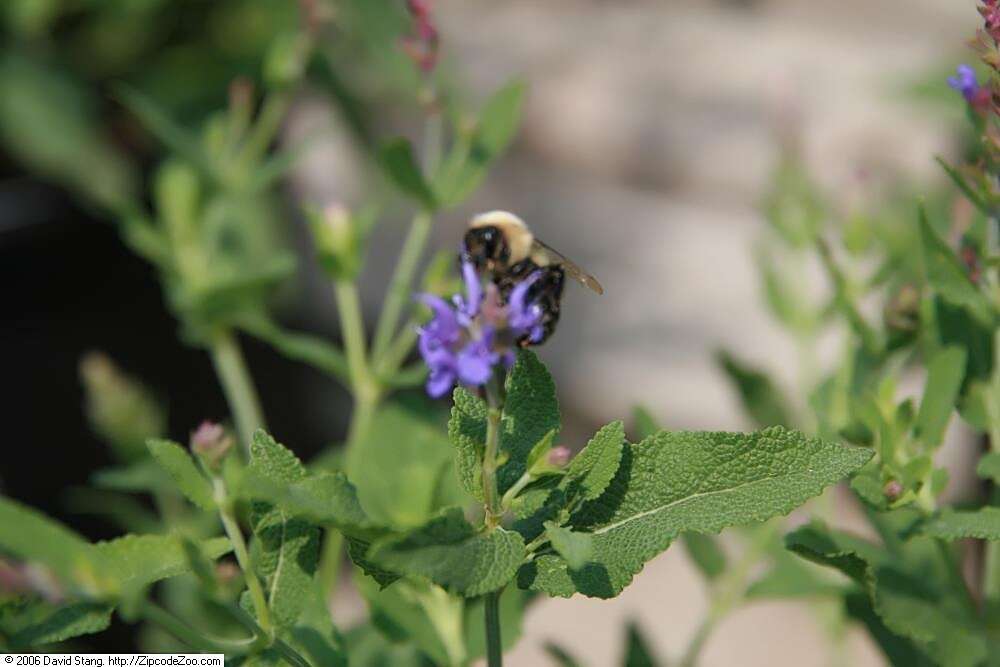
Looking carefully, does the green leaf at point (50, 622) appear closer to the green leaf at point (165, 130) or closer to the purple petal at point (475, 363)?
the purple petal at point (475, 363)

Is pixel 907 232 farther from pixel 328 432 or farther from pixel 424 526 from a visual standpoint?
pixel 328 432

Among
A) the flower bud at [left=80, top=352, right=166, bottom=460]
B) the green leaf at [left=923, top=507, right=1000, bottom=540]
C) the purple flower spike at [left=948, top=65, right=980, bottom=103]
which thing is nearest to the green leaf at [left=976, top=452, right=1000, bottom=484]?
the green leaf at [left=923, top=507, right=1000, bottom=540]

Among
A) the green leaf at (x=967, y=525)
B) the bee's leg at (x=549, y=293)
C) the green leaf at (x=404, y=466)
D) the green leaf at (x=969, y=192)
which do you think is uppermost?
the green leaf at (x=969, y=192)

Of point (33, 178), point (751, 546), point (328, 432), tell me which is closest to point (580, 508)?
point (751, 546)

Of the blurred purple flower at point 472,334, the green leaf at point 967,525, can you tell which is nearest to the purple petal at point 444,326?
the blurred purple flower at point 472,334

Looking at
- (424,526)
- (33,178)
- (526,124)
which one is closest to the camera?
(424,526)

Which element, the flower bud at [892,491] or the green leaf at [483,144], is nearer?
the flower bud at [892,491]
